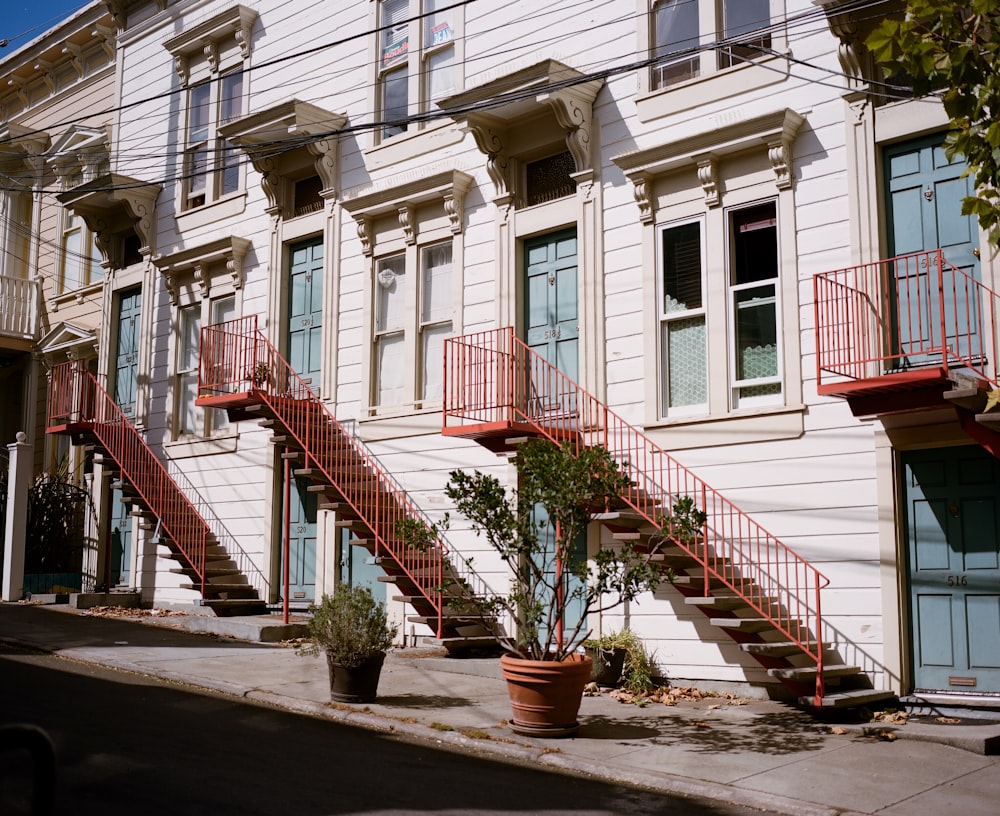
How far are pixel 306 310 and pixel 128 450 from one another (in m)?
4.42

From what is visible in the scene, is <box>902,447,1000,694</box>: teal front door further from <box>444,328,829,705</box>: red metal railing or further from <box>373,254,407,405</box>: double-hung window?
<box>373,254,407,405</box>: double-hung window

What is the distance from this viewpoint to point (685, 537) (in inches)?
390

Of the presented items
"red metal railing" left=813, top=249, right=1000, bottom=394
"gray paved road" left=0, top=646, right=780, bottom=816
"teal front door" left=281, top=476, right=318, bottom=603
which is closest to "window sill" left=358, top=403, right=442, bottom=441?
"teal front door" left=281, top=476, right=318, bottom=603

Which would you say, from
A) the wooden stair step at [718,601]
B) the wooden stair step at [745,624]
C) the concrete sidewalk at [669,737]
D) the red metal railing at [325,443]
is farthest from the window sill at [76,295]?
the wooden stair step at [745,624]

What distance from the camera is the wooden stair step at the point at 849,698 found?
9.93 m

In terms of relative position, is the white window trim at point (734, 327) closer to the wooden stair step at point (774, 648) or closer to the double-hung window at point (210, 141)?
the wooden stair step at point (774, 648)

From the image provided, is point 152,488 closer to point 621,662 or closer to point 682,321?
point 621,662

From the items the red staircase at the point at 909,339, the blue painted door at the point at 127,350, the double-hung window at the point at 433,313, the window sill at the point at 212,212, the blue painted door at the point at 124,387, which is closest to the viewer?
the red staircase at the point at 909,339

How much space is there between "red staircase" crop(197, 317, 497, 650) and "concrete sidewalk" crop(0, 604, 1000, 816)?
2.48ft

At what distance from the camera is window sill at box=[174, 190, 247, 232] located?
18719 mm

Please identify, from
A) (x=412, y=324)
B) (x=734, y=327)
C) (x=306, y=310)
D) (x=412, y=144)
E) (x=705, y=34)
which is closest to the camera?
(x=734, y=327)

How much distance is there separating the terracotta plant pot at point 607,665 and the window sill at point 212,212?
10582 millimetres

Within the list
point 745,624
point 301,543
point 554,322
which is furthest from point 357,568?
point 745,624

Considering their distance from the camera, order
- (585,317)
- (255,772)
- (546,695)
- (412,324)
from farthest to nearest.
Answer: (412,324)
(585,317)
(546,695)
(255,772)
